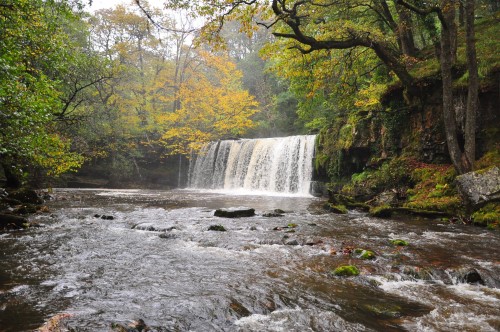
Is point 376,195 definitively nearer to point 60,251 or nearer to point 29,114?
point 60,251

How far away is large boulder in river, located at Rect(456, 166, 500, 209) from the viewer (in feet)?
26.9

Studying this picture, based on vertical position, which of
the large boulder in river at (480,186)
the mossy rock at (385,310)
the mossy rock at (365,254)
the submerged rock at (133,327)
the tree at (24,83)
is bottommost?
the submerged rock at (133,327)

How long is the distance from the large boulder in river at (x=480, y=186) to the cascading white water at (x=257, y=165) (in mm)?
10745

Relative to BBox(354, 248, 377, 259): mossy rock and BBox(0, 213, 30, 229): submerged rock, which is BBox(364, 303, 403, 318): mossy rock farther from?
BBox(0, 213, 30, 229): submerged rock

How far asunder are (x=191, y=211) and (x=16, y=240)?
597cm

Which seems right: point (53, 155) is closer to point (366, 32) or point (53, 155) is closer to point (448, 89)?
point (366, 32)

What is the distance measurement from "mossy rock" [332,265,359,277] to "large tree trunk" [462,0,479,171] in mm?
7128

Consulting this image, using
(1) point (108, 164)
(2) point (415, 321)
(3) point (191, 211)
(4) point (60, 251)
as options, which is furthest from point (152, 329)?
(1) point (108, 164)

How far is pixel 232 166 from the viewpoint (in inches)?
958

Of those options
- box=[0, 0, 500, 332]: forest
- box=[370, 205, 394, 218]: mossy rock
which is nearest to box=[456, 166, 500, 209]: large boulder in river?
box=[0, 0, 500, 332]: forest

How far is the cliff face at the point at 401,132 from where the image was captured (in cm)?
1052

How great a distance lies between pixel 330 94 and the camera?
16.5 metres

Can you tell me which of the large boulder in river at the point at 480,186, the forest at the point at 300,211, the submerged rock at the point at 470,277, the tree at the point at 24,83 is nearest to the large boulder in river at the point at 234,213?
the forest at the point at 300,211

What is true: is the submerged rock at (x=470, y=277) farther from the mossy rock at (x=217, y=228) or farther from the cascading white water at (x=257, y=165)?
the cascading white water at (x=257, y=165)
